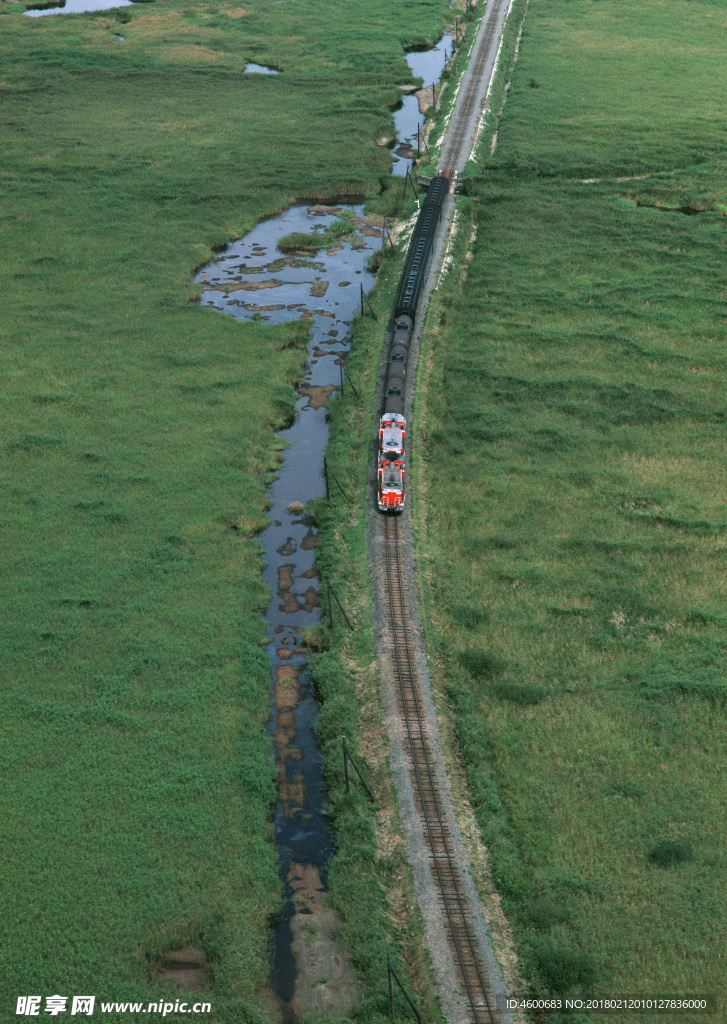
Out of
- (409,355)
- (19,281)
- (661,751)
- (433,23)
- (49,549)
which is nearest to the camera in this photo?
(661,751)

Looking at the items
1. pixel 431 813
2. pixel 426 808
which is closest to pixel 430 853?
pixel 431 813

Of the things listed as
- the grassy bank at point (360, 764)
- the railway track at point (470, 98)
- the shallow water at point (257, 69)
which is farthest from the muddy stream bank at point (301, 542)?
the shallow water at point (257, 69)

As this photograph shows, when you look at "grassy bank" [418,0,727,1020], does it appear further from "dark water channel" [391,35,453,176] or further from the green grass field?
the green grass field

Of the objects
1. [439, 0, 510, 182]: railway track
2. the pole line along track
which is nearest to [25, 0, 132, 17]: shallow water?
[439, 0, 510, 182]: railway track

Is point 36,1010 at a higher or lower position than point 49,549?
lower

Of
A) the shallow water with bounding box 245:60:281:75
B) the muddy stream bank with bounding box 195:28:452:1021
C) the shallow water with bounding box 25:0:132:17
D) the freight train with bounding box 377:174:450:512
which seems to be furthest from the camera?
the shallow water with bounding box 25:0:132:17

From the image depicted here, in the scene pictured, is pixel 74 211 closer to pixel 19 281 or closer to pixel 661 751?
pixel 19 281

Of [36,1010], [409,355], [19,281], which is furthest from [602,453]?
[19,281]
